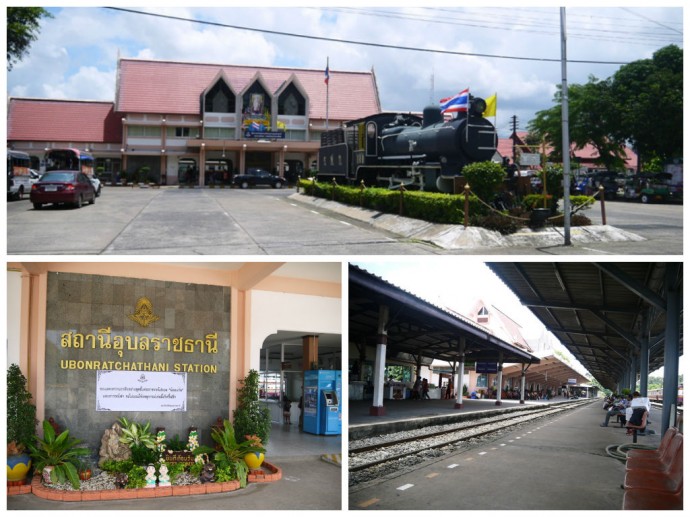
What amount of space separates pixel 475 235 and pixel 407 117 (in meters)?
7.89

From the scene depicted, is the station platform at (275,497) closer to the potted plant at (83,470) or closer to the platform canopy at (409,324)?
the potted plant at (83,470)

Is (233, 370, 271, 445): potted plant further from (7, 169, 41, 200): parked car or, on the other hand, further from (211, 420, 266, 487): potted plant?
(7, 169, 41, 200): parked car

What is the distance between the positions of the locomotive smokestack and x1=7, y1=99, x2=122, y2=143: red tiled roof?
1047 inches

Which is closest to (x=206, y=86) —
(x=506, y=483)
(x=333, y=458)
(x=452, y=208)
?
(x=452, y=208)

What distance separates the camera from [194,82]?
3894 centimetres

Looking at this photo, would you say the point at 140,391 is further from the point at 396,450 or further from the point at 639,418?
the point at 639,418

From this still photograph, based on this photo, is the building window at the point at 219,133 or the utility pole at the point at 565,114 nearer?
the utility pole at the point at 565,114

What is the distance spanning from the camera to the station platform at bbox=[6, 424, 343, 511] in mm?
8484

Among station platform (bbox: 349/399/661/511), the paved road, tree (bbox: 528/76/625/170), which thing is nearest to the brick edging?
station platform (bbox: 349/399/661/511)

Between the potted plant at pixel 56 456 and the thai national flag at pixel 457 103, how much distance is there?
1176 centimetres

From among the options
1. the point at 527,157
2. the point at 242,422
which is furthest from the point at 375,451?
the point at 527,157

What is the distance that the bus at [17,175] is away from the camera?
24859mm

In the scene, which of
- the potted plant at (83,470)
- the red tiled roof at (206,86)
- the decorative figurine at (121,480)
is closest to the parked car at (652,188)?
the red tiled roof at (206,86)

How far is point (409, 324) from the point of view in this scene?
736 inches
